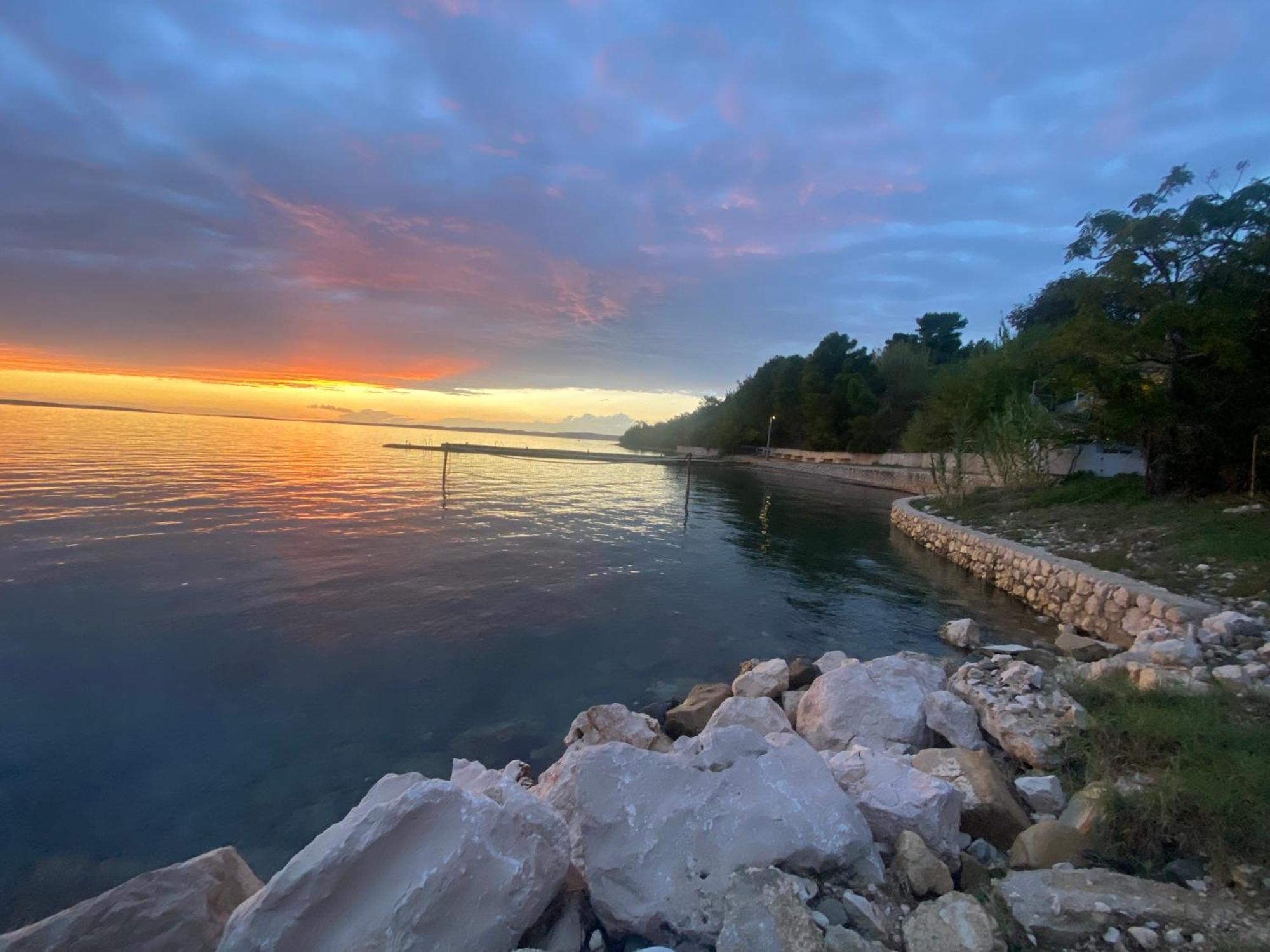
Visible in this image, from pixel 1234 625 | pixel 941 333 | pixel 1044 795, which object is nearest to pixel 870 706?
pixel 1044 795

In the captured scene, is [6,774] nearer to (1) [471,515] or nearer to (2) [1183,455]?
(1) [471,515]

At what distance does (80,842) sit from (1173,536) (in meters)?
17.4

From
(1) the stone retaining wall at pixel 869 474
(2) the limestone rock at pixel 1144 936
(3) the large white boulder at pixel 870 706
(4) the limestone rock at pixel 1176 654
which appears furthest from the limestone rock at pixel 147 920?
(1) the stone retaining wall at pixel 869 474

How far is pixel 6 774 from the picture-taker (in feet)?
18.9

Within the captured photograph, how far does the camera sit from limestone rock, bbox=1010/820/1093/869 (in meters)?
3.57

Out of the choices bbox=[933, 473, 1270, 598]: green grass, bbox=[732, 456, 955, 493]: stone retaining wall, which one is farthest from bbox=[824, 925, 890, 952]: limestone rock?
bbox=[732, 456, 955, 493]: stone retaining wall

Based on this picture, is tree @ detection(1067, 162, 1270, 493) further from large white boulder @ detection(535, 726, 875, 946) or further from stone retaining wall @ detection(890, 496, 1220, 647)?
large white boulder @ detection(535, 726, 875, 946)

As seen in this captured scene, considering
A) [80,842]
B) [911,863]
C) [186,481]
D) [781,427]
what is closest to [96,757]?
[80,842]

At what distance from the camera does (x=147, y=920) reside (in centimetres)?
298

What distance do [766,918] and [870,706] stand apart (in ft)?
11.9

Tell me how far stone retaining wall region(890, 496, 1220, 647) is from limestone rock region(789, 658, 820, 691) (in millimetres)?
4959

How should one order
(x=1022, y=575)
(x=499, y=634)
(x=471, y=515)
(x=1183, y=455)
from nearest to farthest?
(x=499, y=634)
(x=1022, y=575)
(x=1183, y=455)
(x=471, y=515)

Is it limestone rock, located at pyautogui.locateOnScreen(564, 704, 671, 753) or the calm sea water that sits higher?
limestone rock, located at pyautogui.locateOnScreen(564, 704, 671, 753)

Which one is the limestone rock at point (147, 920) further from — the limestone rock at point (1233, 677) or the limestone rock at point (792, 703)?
the limestone rock at point (1233, 677)
